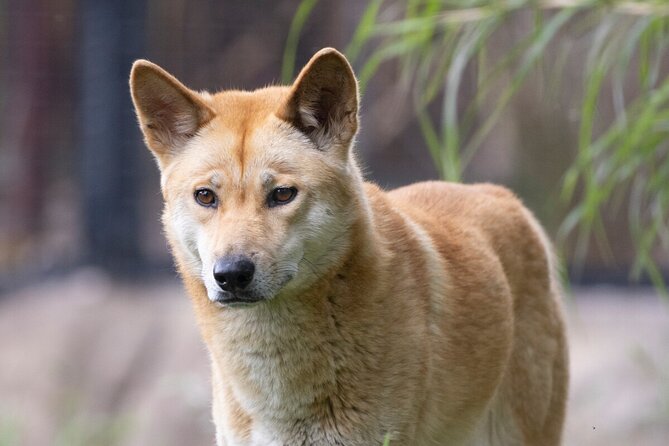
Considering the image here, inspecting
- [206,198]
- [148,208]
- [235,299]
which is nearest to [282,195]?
[206,198]

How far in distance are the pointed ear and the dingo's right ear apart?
27cm

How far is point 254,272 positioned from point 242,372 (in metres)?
0.49

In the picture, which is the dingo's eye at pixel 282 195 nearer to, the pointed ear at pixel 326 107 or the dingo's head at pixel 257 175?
the dingo's head at pixel 257 175

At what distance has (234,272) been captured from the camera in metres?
2.98

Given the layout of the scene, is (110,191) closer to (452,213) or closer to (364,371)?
(452,213)

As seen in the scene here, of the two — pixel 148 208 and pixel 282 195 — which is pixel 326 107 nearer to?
pixel 282 195

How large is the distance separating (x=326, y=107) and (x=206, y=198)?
47cm

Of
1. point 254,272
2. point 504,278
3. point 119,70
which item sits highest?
point 254,272

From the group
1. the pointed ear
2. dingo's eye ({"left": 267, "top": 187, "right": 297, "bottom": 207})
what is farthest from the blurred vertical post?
dingo's eye ({"left": 267, "top": 187, "right": 297, "bottom": 207})

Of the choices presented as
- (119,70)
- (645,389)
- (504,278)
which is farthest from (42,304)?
(504,278)

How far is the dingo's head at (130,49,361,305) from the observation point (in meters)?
3.06


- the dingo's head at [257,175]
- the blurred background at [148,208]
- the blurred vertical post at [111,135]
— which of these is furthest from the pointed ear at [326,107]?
the blurred vertical post at [111,135]

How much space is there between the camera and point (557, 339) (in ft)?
13.8

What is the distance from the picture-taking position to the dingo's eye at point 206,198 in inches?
127
